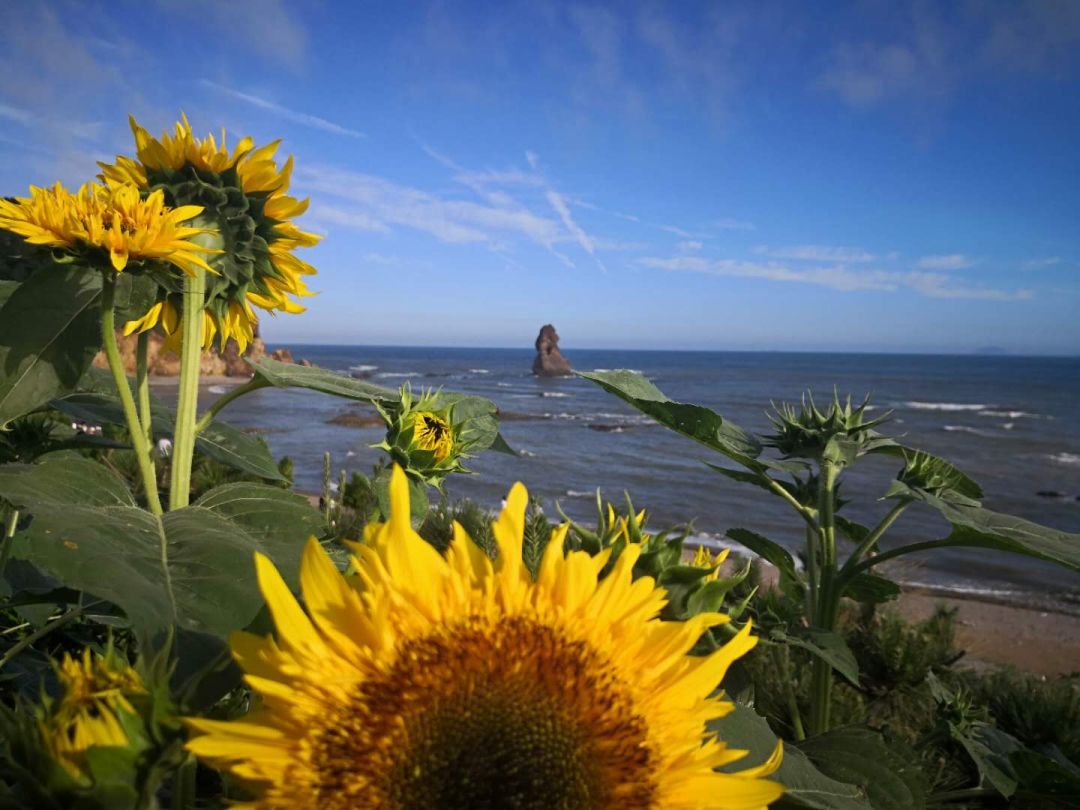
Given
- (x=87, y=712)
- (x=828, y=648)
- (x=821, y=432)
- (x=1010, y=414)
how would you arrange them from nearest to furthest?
1. (x=87, y=712)
2. (x=828, y=648)
3. (x=821, y=432)
4. (x=1010, y=414)

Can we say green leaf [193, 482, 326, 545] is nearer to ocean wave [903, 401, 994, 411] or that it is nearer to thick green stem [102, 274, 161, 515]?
thick green stem [102, 274, 161, 515]

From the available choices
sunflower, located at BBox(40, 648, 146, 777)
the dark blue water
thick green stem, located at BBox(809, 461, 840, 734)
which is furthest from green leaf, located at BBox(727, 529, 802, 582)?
sunflower, located at BBox(40, 648, 146, 777)

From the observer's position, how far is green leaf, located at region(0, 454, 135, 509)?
1.00m

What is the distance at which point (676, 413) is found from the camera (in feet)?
4.53

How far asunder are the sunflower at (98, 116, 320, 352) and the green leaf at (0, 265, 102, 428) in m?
0.13

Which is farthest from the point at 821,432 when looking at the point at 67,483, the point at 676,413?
the point at 67,483

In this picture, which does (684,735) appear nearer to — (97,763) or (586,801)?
(586,801)

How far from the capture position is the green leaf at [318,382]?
1208 mm

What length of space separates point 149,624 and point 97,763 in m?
0.20

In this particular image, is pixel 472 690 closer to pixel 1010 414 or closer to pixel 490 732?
pixel 490 732

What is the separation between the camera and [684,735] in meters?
0.57

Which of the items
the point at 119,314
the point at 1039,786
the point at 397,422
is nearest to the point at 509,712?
the point at 397,422

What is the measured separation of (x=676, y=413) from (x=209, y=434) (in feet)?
3.09

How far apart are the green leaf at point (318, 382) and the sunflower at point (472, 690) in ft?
2.03
